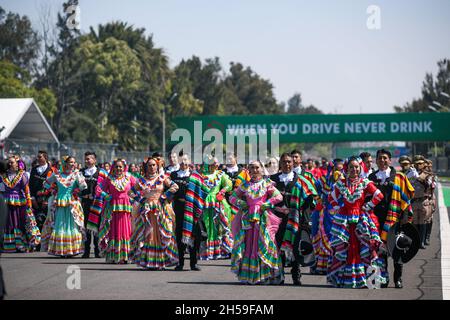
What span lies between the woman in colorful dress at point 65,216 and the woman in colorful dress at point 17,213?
3.48ft

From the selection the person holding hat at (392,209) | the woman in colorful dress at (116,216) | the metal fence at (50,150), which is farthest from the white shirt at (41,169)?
the metal fence at (50,150)

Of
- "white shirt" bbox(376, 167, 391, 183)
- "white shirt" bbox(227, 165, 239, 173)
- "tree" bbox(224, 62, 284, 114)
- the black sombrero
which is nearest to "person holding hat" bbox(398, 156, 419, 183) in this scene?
"white shirt" bbox(227, 165, 239, 173)

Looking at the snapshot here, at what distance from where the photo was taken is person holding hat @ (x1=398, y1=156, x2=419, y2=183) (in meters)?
18.2

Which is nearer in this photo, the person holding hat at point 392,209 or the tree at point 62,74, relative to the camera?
the person holding hat at point 392,209

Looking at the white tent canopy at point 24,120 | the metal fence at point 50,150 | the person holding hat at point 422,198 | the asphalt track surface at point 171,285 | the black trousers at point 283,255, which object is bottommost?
the asphalt track surface at point 171,285

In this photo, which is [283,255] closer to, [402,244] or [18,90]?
[402,244]

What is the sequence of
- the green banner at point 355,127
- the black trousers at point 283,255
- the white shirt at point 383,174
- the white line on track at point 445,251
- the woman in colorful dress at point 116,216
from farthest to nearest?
the green banner at point 355,127, the woman in colorful dress at point 116,216, the white shirt at point 383,174, the black trousers at point 283,255, the white line on track at point 445,251

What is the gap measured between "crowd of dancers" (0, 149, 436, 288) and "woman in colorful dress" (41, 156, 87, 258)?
0.06 ft

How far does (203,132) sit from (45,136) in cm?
1769

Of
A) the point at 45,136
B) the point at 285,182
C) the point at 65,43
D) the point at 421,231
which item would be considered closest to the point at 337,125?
the point at 45,136

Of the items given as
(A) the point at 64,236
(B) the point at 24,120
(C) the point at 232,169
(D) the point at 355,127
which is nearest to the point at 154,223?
(A) the point at 64,236

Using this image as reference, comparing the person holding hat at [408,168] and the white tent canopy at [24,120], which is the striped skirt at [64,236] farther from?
the white tent canopy at [24,120]

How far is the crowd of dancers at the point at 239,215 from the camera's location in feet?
40.8
